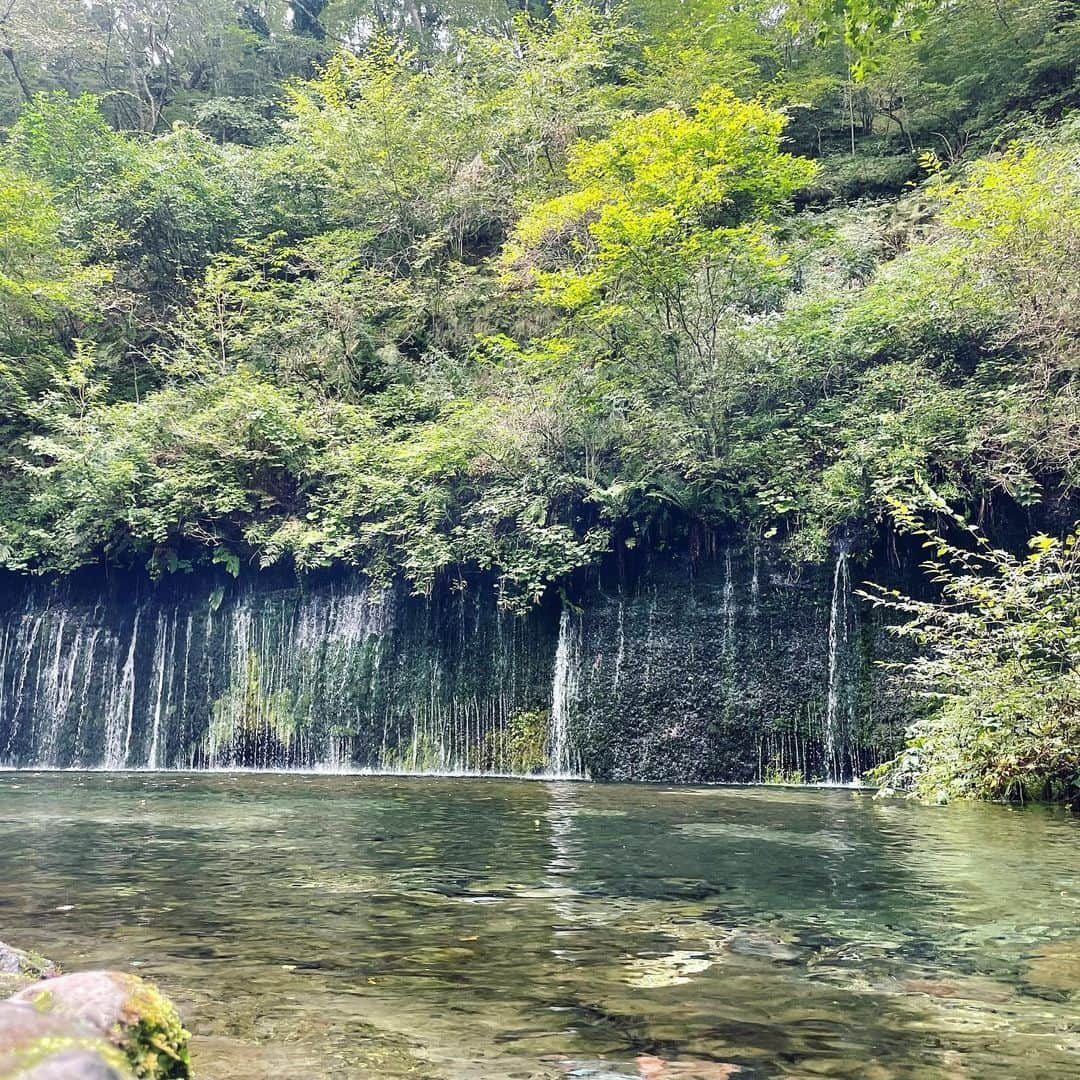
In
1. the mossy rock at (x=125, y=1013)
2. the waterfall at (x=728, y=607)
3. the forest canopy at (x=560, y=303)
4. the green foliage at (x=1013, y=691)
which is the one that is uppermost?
the forest canopy at (x=560, y=303)

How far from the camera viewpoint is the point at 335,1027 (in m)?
3.27

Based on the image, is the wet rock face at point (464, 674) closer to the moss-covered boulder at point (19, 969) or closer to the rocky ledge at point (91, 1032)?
the moss-covered boulder at point (19, 969)

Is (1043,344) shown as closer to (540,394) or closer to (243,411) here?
(540,394)

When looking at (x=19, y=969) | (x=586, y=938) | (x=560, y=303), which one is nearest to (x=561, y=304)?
(x=560, y=303)

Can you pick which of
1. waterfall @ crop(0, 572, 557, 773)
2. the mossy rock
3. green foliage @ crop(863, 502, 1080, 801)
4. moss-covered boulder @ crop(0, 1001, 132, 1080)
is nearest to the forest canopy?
waterfall @ crop(0, 572, 557, 773)

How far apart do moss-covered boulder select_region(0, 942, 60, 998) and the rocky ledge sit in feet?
4.20

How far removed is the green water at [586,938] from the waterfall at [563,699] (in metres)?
6.26

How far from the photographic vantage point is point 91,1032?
191 cm

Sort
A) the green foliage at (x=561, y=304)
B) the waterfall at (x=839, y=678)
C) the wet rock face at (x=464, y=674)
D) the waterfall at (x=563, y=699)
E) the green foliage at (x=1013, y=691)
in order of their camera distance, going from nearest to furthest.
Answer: the green foliage at (x=1013, y=691), the waterfall at (x=839, y=678), the wet rock face at (x=464, y=674), the green foliage at (x=561, y=304), the waterfall at (x=563, y=699)

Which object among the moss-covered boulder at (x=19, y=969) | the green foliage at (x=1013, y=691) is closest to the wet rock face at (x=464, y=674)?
the green foliage at (x=1013, y=691)

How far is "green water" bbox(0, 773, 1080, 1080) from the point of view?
3.05m

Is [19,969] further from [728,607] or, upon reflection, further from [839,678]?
[728,607]

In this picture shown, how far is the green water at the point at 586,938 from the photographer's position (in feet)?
10.0

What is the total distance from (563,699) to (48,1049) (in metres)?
13.9
